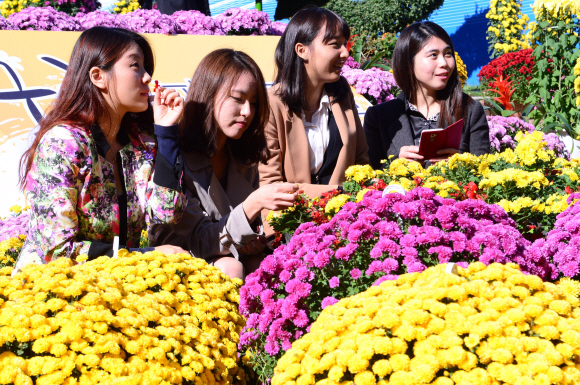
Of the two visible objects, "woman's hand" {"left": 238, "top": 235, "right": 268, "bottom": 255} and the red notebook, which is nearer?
"woman's hand" {"left": 238, "top": 235, "right": 268, "bottom": 255}

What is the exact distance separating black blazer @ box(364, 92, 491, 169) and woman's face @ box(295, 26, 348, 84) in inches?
26.4

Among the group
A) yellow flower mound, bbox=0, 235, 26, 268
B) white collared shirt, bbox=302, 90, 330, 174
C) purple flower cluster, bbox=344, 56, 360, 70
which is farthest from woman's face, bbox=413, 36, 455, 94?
purple flower cluster, bbox=344, 56, 360, 70

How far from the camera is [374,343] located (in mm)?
1298

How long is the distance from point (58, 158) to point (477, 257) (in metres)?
1.76

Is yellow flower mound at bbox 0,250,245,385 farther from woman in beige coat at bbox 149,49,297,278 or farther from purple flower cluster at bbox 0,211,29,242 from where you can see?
purple flower cluster at bbox 0,211,29,242

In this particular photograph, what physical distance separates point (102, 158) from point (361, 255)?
51.8 inches

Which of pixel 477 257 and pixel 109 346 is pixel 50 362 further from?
pixel 477 257

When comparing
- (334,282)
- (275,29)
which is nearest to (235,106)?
(334,282)

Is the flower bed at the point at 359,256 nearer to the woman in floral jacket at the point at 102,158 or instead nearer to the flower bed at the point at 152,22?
the woman in floral jacket at the point at 102,158

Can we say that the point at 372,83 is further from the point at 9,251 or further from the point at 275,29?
the point at 9,251

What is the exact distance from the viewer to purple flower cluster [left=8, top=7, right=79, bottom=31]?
650 cm

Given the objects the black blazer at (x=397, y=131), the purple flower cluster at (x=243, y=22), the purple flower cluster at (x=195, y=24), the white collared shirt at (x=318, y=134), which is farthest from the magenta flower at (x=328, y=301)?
the purple flower cluster at (x=243, y=22)

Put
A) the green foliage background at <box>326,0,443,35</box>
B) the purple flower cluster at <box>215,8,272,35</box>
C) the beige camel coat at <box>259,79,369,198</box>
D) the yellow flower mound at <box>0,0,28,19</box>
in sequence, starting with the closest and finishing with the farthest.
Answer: the beige camel coat at <box>259,79,369,198</box> < the purple flower cluster at <box>215,8,272,35</box> < the yellow flower mound at <box>0,0,28,19</box> < the green foliage background at <box>326,0,443,35</box>

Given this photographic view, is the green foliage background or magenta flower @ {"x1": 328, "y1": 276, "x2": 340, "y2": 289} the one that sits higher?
the green foliage background
